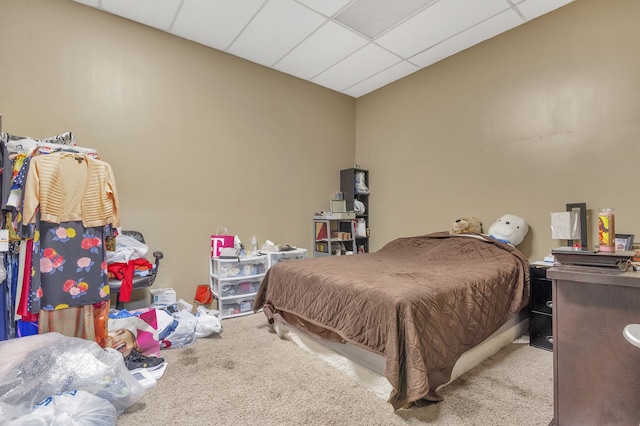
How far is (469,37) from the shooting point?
3338 mm

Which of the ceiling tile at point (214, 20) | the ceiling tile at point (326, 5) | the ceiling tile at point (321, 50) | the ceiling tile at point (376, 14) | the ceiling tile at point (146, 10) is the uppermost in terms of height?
the ceiling tile at point (146, 10)

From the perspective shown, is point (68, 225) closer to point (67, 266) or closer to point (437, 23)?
point (67, 266)

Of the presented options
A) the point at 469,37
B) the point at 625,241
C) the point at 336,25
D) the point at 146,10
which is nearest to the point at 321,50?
the point at 336,25

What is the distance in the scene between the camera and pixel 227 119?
3.65m

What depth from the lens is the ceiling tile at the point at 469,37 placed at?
305 cm

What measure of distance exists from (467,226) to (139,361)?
3.15 metres

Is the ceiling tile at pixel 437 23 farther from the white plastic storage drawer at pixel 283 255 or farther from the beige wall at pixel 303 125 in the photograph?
the white plastic storage drawer at pixel 283 255

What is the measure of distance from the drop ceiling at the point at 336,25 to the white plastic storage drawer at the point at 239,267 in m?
2.37

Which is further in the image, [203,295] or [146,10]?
[203,295]

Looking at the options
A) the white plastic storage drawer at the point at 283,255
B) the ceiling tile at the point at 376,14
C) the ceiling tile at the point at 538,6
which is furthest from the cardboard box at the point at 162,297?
the ceiling tile at the point at 538,6

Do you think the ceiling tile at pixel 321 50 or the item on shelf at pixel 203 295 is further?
the item on shelf at pixel 203 295

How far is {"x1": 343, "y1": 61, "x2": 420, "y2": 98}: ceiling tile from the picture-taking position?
3971 mm

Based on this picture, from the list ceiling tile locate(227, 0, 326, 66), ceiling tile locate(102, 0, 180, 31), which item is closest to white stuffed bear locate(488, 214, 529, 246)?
ceiling tile locate(227, 0, 326, 66)

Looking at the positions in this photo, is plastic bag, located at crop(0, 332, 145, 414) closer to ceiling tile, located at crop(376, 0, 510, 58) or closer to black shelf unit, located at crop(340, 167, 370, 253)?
black shelf unit, located at crop(340, 167, 370, 253)
